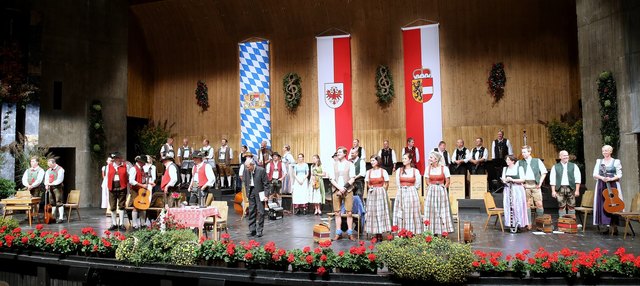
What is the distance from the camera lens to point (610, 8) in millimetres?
9914

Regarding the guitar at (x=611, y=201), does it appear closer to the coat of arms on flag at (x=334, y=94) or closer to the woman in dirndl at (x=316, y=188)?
the woman in dirndl at (x=316, y=188)

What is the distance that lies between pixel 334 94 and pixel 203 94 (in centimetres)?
479

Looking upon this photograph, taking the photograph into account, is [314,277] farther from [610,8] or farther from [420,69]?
[420,69]

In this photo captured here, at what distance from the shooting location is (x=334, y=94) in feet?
→ 48.8

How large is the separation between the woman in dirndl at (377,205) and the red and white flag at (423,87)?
635 cm

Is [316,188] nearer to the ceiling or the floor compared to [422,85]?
nearer to the floor

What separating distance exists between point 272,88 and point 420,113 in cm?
486

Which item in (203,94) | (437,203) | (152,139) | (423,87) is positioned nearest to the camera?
(437,203)

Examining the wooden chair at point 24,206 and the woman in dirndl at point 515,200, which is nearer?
the woman in dirndl at point 515,200

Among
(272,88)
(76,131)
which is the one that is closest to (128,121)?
(76,131)

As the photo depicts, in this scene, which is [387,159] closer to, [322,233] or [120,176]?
[322,233]

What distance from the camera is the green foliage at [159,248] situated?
18.2 feet

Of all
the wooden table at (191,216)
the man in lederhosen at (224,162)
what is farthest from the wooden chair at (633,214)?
the man in lederhosen at (224,162)

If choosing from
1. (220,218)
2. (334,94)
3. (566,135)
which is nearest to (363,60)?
(334,94)
